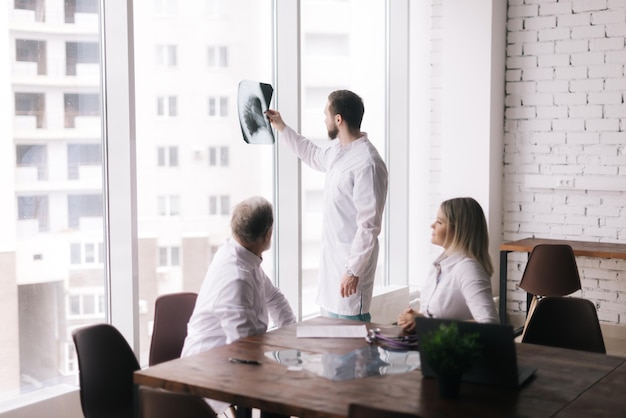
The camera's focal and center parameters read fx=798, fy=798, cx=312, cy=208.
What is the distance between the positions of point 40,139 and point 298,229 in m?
1.89

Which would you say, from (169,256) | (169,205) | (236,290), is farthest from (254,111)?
(236,290)

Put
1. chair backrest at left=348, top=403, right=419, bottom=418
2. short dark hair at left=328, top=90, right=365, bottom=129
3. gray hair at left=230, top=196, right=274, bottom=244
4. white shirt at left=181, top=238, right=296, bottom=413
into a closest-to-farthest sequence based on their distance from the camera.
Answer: chair backrest at left=348, top=403, right=419, bottom=418
white shirt at left=181, top=238, right=296, bottom=413
gray hair at left=230, top=196, right=274, bottom=244
short dark hair at left=328, top=90, right=365, bottom=129

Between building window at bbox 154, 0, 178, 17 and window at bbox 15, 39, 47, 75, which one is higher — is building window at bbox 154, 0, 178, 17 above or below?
above

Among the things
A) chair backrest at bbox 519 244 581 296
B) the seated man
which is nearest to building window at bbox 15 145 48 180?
the seated man

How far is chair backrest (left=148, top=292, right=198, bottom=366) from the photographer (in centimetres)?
335

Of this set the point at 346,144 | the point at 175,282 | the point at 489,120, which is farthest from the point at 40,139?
the point at 489,120

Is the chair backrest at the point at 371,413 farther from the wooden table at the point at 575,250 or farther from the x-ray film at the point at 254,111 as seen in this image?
the wooden table at the point at 575,250

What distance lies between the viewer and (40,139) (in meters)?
3.49

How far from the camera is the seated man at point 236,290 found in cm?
291

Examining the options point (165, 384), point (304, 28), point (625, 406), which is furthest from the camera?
point (304, 28)

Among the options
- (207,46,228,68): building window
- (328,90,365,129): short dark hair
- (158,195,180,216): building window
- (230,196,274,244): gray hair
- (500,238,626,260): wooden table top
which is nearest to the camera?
(230,196,274,244): gray hair

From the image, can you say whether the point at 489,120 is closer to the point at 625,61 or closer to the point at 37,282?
the point at 625,61

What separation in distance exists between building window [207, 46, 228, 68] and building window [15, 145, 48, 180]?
1.26 m

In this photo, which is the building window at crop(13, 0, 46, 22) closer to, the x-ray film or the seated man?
the x-ray film
